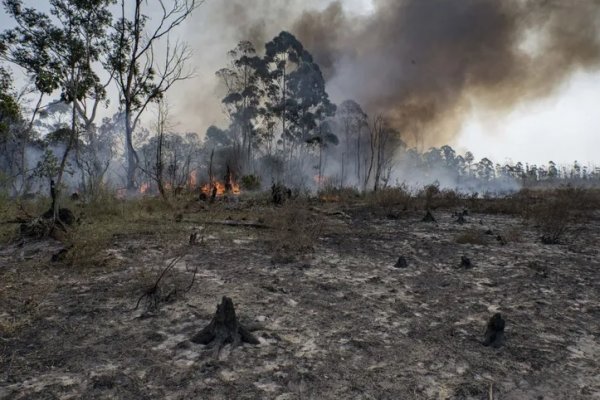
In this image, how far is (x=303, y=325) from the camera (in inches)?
131

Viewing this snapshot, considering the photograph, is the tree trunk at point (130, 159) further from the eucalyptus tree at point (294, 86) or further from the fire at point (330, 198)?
the eucalyptus tree at point (294, 86)

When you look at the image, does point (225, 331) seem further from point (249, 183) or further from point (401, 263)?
point (249, 183)

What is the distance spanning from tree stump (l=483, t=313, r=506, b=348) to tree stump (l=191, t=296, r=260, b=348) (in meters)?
1.98

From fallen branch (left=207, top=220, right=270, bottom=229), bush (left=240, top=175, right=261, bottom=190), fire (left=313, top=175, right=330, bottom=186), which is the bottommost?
fallen branch (left=207, top=220, right=270, bottom=229)

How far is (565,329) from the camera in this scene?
3355mm

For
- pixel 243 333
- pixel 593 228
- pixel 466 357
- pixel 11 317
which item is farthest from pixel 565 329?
pixel 593 228

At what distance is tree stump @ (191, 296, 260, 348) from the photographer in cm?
290

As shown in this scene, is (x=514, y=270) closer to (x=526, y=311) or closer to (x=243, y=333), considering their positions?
(x=526, y=311)

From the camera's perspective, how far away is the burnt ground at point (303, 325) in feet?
7.83

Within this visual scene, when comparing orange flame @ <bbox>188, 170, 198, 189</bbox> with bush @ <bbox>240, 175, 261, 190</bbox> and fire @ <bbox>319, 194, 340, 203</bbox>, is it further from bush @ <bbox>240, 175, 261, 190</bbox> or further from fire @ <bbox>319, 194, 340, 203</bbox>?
fire @ <bbox>319, 194, 340, 203</bbox>

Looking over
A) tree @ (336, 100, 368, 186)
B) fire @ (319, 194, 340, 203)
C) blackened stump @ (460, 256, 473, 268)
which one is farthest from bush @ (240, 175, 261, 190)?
tree @ (336, 100, 368, 186)

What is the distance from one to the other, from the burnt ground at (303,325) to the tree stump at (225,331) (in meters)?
0.11

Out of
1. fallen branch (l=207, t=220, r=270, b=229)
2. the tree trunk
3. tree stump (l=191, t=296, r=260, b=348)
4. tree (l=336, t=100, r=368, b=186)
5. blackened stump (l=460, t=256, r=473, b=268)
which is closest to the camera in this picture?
tree stump (l=191, t=296, r=260, b=348)

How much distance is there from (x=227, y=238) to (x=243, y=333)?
404 cm
